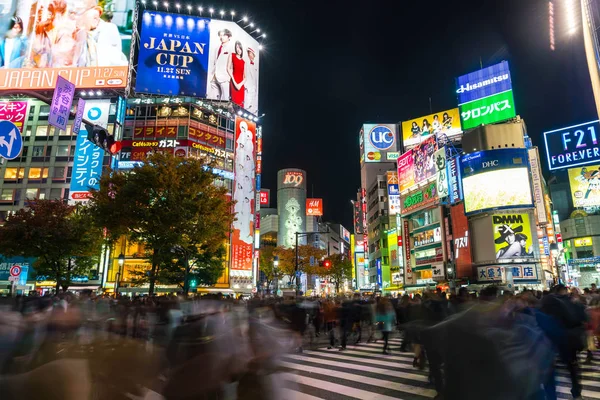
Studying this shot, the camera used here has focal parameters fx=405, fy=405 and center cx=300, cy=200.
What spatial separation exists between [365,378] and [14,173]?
5679 centimetres

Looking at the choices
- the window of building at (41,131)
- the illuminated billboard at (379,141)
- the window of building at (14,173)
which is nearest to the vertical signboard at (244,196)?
the window of building at (41,131)

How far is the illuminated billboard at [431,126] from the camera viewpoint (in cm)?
6241

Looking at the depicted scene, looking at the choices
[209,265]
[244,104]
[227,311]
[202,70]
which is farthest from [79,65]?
[227,311]

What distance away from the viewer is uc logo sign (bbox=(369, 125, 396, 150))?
89.8 meters

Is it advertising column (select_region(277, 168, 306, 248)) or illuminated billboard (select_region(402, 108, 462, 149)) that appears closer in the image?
illuminated billboard (select_region(402, 108, 462, 149))

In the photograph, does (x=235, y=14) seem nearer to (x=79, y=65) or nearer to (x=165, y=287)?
(x=79, y=65)

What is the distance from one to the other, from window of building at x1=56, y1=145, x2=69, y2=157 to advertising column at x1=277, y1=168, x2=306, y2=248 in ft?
221

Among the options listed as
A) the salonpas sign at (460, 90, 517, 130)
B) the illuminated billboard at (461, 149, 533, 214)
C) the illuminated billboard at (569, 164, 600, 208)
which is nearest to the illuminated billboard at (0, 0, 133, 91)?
the illuminated billboard at (461, 149, 533, 214)

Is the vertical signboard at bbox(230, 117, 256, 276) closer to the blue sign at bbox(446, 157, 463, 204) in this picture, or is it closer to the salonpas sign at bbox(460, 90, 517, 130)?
the blue sign at bbox(446, 157, 463, 204)

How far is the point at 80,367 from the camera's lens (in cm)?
340

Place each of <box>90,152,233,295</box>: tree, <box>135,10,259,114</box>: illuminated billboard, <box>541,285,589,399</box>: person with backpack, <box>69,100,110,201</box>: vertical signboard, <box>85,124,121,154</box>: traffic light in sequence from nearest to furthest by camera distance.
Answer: <box>541,285,589,399</box>: person with backpack, <box>85,124,121,154</box>: traffic light, <box>90,152,233,295</box>: tree, <box>69,100,110,201</box>: vertical signboard, <box>135,10,259,114</box>: illuminated billboard

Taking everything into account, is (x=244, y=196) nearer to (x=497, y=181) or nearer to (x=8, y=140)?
(x=497, y=181)

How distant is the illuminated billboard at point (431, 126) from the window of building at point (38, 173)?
51688 millimetres

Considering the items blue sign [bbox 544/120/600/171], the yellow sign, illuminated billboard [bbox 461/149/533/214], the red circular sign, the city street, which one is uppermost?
illuminated billboard [bbox 461/149/533/214]
